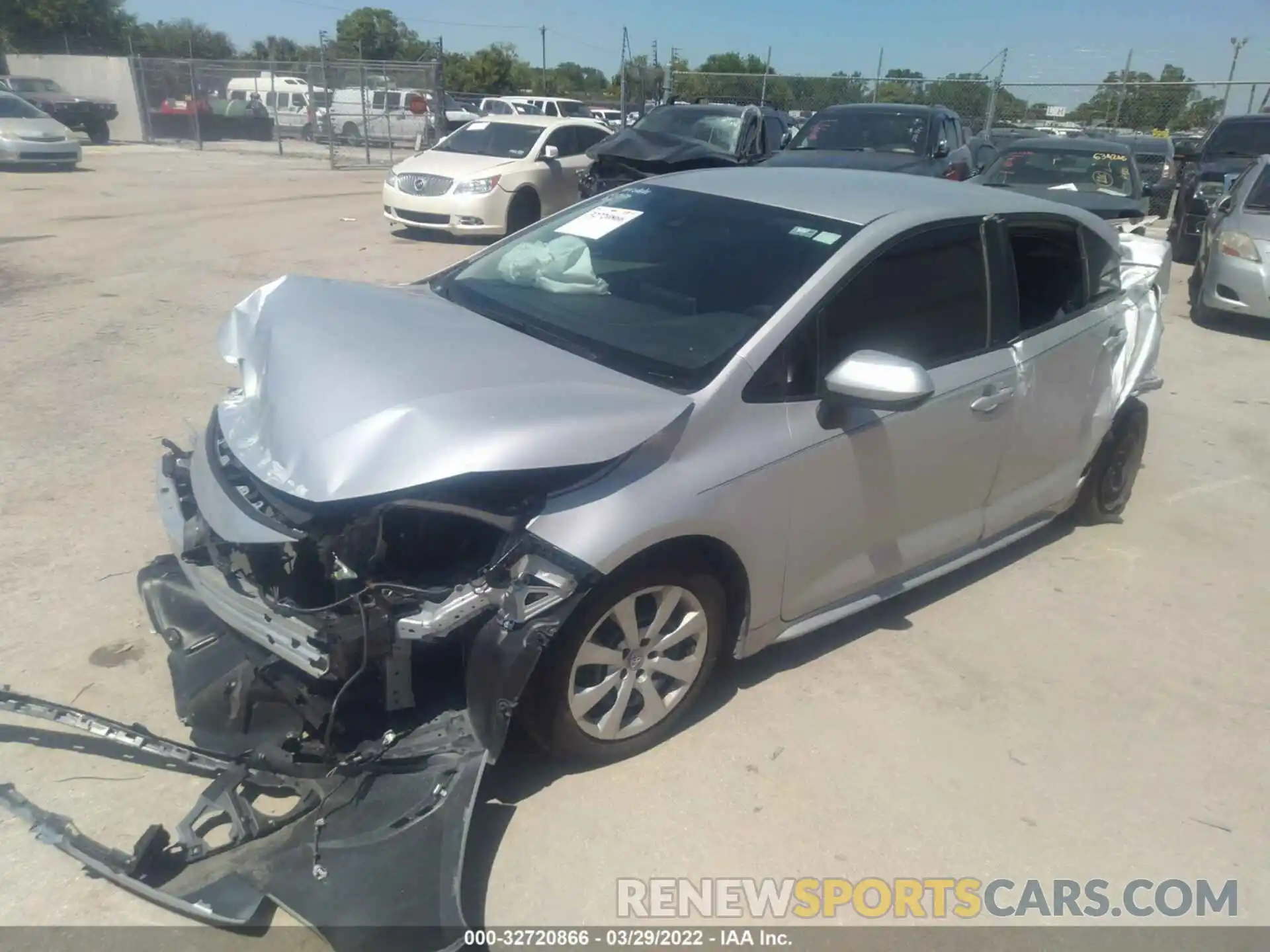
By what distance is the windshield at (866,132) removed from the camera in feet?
39.9

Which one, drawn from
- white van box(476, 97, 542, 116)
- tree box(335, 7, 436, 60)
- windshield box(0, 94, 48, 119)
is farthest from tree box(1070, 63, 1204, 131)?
tree box(335, 7, 436, 60)

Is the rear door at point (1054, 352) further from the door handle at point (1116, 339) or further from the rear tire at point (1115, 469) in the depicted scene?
the rear tire at point (1115, 469)

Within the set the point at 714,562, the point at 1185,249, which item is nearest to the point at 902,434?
the point at 714,562

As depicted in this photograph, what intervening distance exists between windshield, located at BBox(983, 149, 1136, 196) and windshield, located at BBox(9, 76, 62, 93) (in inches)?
1006

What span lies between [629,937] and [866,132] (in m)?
11.8

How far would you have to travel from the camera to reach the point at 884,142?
12.3m

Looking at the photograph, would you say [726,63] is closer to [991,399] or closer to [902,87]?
[902,87]

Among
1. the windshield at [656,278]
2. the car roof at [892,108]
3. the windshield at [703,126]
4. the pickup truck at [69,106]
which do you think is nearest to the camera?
the windshield at [656,278]

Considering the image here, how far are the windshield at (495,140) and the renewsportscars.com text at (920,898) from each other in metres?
11.9

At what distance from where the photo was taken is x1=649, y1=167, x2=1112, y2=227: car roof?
3635mm

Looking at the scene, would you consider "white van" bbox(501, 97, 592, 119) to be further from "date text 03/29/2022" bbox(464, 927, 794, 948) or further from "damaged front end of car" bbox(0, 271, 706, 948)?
"date text 03/29/2022" bbox(464, 927, 794, 948)

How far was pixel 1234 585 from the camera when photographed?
457 centimetres

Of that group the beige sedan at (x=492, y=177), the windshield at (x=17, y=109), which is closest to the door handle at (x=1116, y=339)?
the beige sedan at (x=492, y=177)

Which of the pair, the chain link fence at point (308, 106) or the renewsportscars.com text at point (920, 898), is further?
the chain link fence at point (308, 106)
